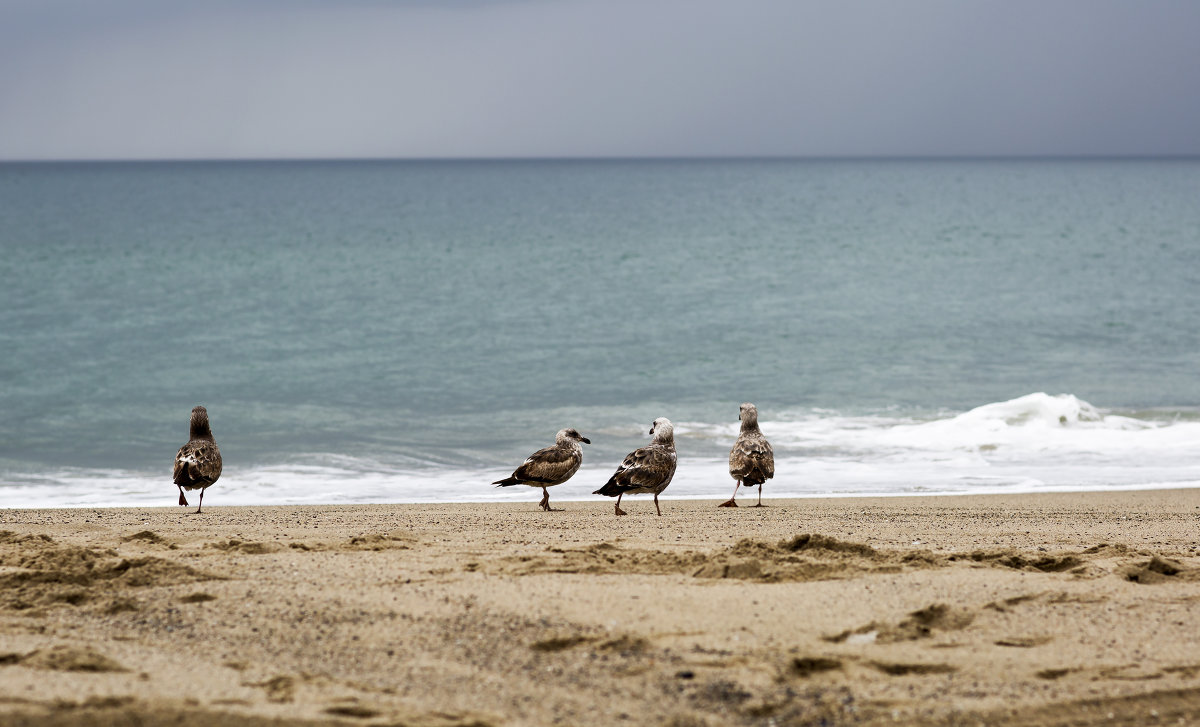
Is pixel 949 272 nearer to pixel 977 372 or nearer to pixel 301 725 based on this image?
pixel 977 372

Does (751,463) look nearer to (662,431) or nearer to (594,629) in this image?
(662,431)

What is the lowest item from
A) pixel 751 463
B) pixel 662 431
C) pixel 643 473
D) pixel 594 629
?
pixel 594 629

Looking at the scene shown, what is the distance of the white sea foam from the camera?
12.1 meters

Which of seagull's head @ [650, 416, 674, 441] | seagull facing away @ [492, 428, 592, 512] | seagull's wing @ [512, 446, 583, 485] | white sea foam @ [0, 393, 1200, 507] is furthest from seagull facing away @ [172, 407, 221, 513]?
seagull's head @ [650, 416, 674, 441]

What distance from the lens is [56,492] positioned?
12172 millimetres

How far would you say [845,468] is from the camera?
44.8 feet

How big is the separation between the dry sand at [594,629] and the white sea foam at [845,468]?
4240mm

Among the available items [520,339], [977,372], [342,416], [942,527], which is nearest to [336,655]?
[942,527]

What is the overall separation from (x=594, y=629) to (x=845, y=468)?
8.95m

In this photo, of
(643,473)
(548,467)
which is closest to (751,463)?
(643,473)

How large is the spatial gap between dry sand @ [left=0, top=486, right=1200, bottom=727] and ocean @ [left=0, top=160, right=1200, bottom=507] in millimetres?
5028

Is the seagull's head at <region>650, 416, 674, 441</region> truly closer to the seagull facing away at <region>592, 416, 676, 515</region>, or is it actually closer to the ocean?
the seagull facing away at <region>592, 416, 676, 515</region>

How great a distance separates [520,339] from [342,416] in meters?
8.50

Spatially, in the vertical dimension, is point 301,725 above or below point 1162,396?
below
